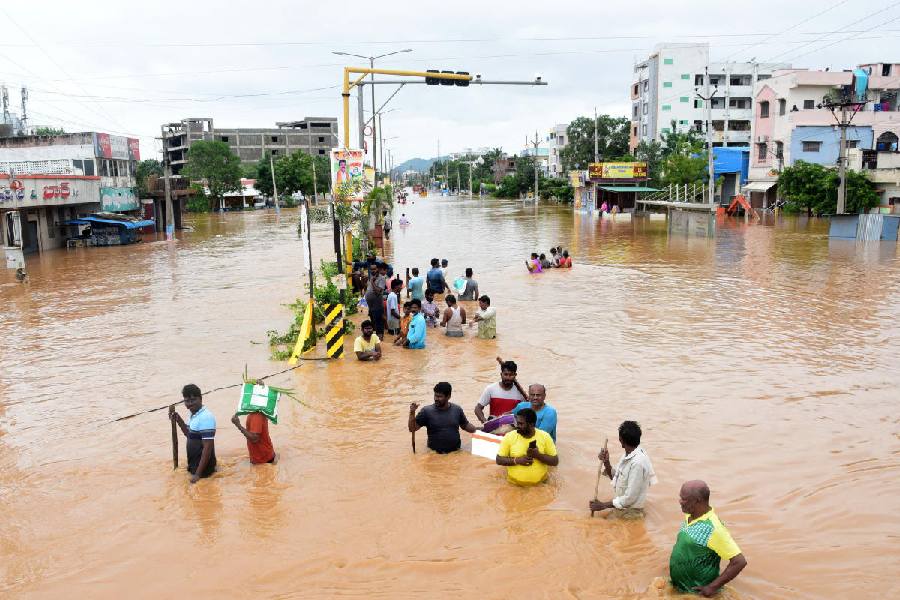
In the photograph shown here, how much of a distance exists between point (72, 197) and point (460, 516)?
39650 millimetres

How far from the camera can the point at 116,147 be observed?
163ft

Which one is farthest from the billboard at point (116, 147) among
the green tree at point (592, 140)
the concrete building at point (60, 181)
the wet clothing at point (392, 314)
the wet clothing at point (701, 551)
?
the green tree at point (592, 140)

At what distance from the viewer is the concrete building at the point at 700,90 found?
3137 inches

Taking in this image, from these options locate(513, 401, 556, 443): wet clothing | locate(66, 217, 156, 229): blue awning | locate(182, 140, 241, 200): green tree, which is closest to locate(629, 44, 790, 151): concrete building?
locate(182, 140, 241, 200): green tree

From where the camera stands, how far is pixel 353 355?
14227 millimetres

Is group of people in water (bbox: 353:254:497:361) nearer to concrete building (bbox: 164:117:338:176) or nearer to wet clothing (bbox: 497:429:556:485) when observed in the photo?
wet clothing (bbox: 497:429:556:485)

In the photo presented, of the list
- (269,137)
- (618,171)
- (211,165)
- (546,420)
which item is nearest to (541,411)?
→ (546,420)

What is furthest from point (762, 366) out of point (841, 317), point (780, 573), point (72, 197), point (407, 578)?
point (72, 197)

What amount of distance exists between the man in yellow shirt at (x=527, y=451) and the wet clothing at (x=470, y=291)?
1274 cm

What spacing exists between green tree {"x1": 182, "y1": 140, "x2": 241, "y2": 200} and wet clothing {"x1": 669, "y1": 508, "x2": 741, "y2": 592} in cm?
8349

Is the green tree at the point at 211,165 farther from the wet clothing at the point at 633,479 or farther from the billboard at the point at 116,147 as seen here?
the wet clothing at the point at 633,479

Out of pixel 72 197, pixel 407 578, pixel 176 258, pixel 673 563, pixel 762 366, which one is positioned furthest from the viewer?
pixel 72 197

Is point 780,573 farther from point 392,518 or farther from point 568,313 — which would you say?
point 568,313

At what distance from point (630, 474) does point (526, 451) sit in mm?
1253
